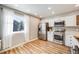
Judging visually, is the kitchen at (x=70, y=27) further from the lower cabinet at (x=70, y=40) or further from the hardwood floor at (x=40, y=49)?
the hardwood floor at (x=40, y=49)

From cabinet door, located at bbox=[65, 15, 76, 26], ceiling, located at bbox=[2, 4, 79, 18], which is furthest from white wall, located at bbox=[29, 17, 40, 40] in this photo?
cabinet door, located at bbox=[65, 15, 76, 26]

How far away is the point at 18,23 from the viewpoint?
1397mm

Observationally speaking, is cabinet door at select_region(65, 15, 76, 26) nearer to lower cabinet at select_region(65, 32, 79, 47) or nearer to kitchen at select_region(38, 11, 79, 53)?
kitchen at select_region(38, 11, 79, 53)

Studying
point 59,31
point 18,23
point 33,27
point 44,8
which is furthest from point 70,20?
point 18,23

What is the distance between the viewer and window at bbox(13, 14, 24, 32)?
138 centimetres

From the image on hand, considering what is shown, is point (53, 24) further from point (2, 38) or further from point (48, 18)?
point (2, 38)

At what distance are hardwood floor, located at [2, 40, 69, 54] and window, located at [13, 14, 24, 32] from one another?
334 mm

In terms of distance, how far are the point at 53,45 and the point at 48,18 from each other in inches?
20.6

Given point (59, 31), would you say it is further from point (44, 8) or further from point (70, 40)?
point (44, 8)

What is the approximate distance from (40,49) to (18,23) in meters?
0.62

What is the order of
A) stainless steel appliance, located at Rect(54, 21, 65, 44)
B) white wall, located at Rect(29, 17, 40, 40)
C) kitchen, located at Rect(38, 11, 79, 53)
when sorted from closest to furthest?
kitchen, located at Rect(38, 11, 79, 53) < stainless steel appliance, located at Rect(54, 21, 65, 44) < white wall, located at Rect(29, 17, 40, 40)

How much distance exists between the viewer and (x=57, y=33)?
4.83 ft

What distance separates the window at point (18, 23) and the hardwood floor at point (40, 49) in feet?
1.10

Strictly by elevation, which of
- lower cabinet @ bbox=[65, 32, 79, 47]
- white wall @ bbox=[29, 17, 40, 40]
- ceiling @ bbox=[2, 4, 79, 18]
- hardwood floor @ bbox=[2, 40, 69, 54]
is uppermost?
ceiling @ bbox=[2, 4, 79, 18]
